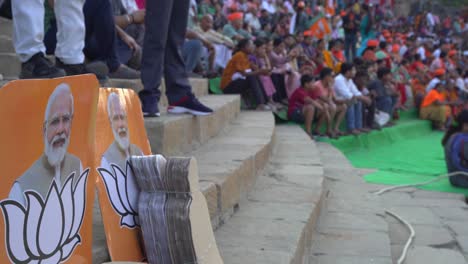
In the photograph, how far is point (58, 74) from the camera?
247 cm

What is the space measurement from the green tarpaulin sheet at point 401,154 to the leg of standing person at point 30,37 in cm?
467

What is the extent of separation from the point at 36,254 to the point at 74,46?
5.01 ft

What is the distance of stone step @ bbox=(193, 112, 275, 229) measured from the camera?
2511 millimetres

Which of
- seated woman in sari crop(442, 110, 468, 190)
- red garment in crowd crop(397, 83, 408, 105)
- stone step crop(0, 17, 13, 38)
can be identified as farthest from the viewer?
red garment in crowd crop(397, 83, 408, 105)

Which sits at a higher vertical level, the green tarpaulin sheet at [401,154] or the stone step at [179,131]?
the stone step at [179,131]

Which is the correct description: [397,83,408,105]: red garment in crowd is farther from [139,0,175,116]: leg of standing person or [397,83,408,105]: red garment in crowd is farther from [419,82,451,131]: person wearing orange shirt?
[139,0,175,116]: leg of standing person

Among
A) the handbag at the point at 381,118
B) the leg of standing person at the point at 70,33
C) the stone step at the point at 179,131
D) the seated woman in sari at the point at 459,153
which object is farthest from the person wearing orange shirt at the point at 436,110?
the leg of standing person at the point at 70,33

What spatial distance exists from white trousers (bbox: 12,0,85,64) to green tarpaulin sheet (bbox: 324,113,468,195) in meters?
4.48

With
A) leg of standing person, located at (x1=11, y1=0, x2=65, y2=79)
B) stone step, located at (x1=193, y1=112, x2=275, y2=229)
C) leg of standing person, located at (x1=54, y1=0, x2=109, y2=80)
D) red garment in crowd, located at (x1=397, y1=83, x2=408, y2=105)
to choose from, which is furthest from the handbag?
leg of standing person, located at (x1=11, y1=0, x2=65, y2=79)

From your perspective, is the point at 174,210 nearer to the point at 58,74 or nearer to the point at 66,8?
the point at 58,74

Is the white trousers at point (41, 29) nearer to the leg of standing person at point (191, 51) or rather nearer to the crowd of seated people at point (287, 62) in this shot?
the crowd of seated people at point (287, 62)

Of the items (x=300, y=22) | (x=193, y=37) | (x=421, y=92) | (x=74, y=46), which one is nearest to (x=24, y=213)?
(x=74, y=46)

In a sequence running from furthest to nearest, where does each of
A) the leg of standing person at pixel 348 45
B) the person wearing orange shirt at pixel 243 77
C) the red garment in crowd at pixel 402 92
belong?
the leg of standing person at pixel 348 45 < the red garment in crowd at pixel 402 92 < the person wearing orange shirt at pixel 243 77

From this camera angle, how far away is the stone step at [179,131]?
Result: 2.67 m
